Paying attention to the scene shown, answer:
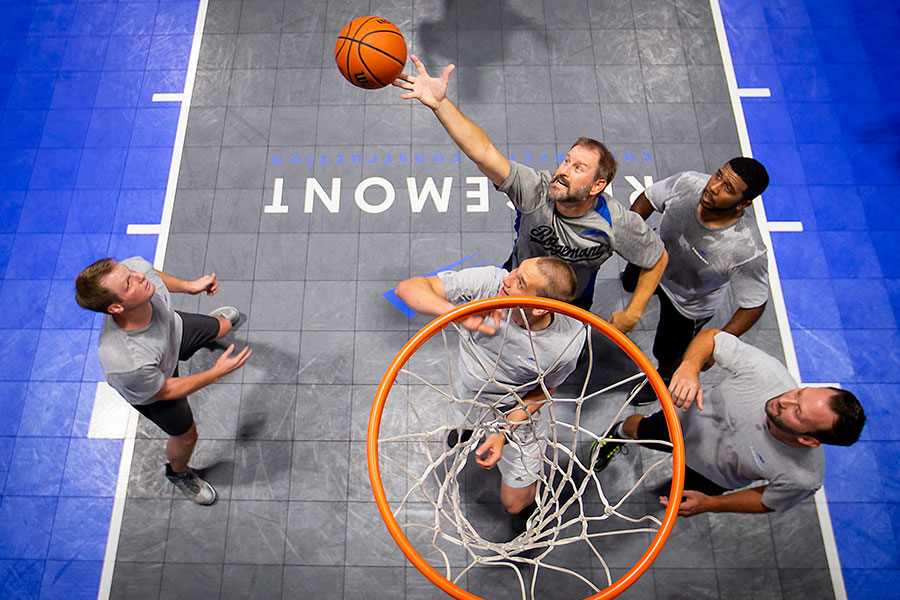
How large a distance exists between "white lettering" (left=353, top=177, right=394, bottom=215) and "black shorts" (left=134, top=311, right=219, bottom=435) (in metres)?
1.56

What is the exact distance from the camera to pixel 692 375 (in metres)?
3.10

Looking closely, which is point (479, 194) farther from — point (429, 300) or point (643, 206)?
point (429, 300)

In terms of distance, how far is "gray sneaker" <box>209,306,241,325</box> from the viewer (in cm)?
450

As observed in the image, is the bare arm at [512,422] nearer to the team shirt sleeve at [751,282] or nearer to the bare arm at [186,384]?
the team shirt sleeve at [751,282]

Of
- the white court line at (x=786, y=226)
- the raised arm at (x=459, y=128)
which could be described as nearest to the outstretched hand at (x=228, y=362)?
the raised arm at (x=459, y=128)

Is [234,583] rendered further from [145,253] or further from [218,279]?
[145,253]

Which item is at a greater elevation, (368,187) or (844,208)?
(844,208)

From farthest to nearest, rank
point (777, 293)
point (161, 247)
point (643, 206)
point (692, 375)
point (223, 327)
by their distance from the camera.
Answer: point (161, 247)
point (777, 293)
point (223, 327)
point (643, 206)
point (692, 375)

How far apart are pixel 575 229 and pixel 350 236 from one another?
2218 mm

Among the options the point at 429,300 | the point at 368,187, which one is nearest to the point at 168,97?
the point at 368,187

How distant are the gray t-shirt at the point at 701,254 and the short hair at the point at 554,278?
99 cm

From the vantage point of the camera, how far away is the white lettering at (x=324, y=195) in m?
5.04

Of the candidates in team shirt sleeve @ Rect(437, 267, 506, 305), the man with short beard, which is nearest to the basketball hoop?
team shirt sleeve @ Rect(437, 267, 506, 305)

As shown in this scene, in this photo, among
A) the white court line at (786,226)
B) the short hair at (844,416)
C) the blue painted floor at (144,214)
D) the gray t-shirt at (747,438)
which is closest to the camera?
the short hair at (844,416)
